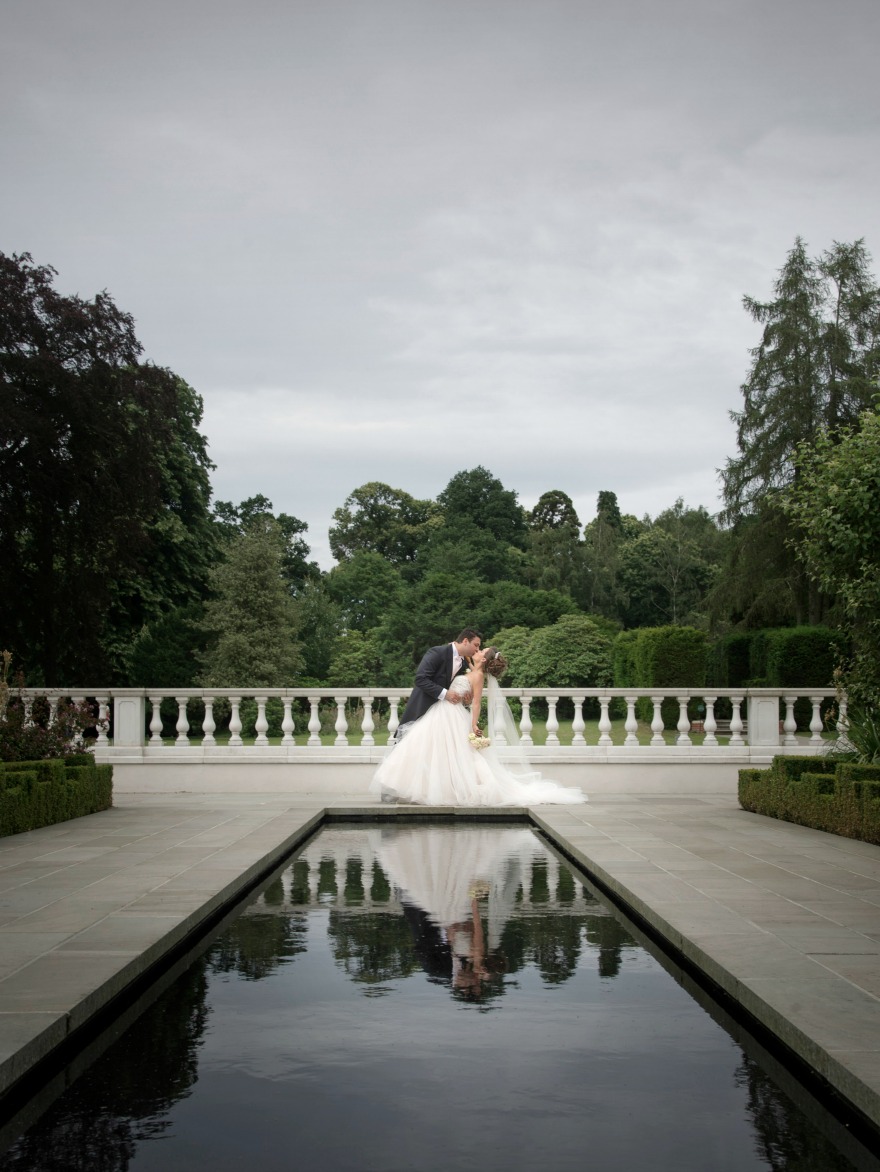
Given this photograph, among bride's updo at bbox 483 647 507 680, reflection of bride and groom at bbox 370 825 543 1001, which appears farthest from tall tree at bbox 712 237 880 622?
reflection of bride and groom at bbox 370 825 543 1001

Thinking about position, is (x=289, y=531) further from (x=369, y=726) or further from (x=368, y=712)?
(x=369, y=726)

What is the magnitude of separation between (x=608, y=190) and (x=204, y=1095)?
19.1 m

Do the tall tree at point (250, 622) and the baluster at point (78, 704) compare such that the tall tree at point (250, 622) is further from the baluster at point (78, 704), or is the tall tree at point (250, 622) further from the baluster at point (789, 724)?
the baluster at point (789, 724)

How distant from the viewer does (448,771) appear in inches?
531

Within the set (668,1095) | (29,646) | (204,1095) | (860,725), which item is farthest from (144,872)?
(29,646)

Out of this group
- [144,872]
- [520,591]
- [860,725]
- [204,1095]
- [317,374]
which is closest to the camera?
[204,1095]

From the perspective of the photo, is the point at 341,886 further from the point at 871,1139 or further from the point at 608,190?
the point at 608,190

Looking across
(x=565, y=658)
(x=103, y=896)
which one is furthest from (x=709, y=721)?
(x=565, y=658)

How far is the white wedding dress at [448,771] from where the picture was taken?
13.4 m

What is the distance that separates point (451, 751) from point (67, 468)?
533 inches

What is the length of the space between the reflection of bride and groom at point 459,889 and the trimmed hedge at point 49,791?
10.7 ft

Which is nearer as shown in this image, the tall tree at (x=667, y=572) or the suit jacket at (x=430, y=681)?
the suit jacket at (x=430, y=681)

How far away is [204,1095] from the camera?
399cm

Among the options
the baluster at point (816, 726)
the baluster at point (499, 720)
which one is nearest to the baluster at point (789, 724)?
the baluster at point (816, 726)
